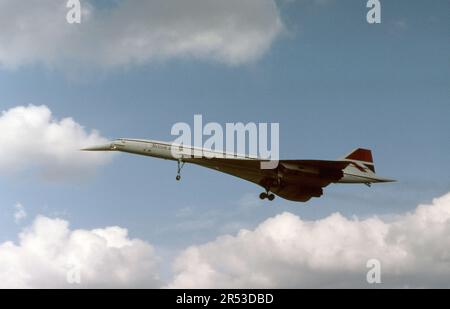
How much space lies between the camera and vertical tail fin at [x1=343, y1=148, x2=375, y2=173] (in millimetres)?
44469

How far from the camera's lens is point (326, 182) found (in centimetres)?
4309

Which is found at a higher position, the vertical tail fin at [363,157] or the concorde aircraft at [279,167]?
the vertical tail fin at [363,157]

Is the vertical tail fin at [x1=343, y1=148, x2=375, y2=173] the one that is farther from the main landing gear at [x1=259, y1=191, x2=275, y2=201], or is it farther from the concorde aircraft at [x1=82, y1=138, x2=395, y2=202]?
the main landing gear at [x1=259, y1=191, x2=275, y2=201]

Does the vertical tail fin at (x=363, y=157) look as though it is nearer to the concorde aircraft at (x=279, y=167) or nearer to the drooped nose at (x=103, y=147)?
the concorde aircraft at (x=279, y=167)

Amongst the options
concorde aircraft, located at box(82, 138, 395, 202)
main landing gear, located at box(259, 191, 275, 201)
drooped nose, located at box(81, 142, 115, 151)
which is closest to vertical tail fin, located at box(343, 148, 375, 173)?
concorde aircraft, located at box(82, 138, 395, 202)

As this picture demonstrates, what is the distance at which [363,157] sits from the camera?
44562 mm

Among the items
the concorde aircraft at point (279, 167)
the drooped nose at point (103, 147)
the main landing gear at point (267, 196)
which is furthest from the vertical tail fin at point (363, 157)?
the drooped nose at point (103, 147)

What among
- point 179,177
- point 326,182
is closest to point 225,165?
point 179,177

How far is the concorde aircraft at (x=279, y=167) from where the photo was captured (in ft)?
131

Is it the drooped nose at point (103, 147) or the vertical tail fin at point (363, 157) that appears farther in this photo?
the vertical tail fin at point (363, 157)

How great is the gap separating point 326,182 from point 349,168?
2.76 m

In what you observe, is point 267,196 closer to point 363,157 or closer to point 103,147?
point 363,157
